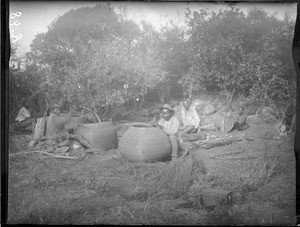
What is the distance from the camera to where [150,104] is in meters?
5.93

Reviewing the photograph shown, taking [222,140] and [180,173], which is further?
[222,140]

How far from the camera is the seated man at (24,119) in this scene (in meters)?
5.94

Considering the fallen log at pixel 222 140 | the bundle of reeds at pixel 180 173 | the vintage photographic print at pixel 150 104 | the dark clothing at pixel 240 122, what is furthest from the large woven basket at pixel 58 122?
the dark clothing at pixel 240 122

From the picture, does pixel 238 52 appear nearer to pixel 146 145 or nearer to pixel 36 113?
pixel 146 145

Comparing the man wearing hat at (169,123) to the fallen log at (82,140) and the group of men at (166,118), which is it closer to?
the group of men at (166,118)

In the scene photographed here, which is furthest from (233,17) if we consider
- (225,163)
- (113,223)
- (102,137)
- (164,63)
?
(113,223)

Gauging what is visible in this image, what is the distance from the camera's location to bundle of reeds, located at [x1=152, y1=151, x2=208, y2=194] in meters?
5.76

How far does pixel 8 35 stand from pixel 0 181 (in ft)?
7.87

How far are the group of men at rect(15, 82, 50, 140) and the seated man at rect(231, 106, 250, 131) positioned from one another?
3.13m

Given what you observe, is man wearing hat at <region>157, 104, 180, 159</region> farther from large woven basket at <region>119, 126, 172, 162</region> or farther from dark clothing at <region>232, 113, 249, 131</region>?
dark clothing at <region>232, 113, 249, 131</region>

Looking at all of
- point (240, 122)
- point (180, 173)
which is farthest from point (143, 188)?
point (240, 122)

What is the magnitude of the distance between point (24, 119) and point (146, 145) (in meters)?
2.08

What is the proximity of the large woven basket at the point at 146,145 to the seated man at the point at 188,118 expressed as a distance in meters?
0.36

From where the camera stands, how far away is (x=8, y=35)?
5.83 metres
